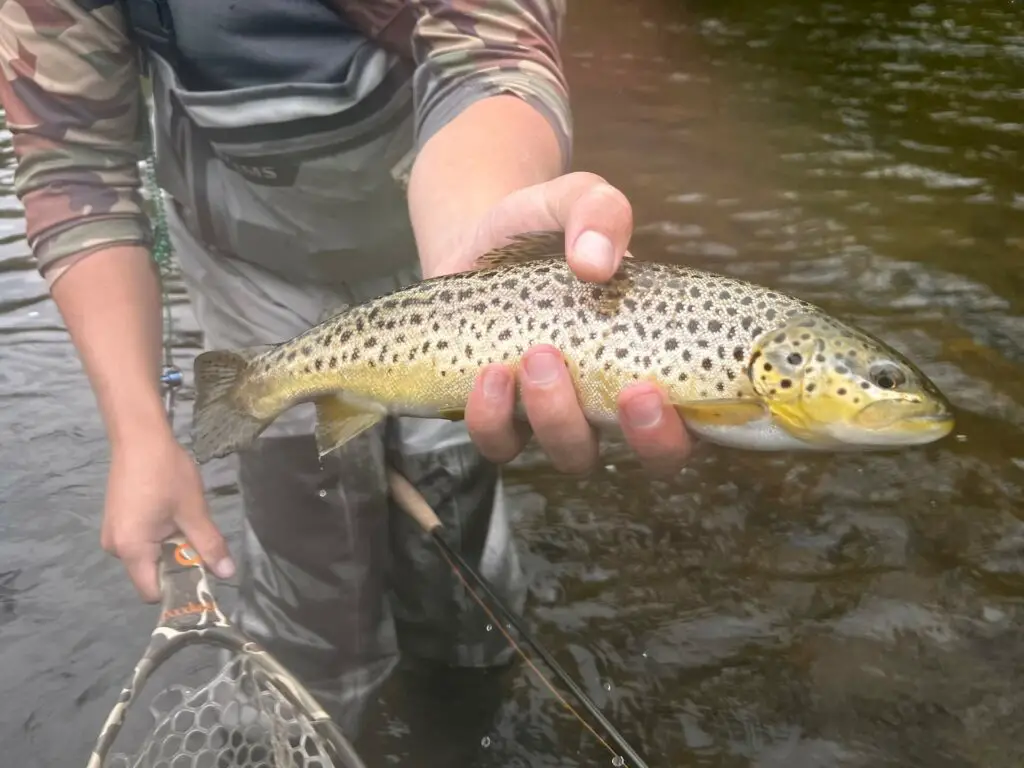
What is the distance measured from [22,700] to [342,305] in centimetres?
170

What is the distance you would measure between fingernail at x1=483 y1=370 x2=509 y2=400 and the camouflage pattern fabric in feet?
1.79

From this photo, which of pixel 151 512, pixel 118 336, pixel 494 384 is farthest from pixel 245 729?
pixel 494 384

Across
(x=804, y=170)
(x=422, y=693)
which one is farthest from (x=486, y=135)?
(x=804, y=170)

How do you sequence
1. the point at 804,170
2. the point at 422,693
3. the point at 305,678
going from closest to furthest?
the point at 305,678 → the point at 422,693 → the point at 804,170

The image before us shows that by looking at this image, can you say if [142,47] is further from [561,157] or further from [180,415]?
[180,415]

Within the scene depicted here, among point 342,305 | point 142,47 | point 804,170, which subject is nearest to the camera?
point 142,47

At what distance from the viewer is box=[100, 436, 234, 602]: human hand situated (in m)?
1.76

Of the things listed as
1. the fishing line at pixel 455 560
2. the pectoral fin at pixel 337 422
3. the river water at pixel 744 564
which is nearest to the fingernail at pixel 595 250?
the pectoral fin at pixel 337 422

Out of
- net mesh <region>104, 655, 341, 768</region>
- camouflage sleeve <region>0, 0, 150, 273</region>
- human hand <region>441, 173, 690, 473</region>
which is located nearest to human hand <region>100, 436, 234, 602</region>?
net mesh <region>104, 655, 341, 768</region>

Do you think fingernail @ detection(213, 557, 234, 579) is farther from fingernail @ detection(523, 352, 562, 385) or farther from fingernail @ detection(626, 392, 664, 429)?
fingernail @ detection(626, 392, 664, 429)

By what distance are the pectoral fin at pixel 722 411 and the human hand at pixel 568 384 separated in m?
0.03

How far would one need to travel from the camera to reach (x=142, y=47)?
81.6 inches

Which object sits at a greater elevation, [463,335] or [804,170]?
[463,335]

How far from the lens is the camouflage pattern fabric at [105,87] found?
182 cm
